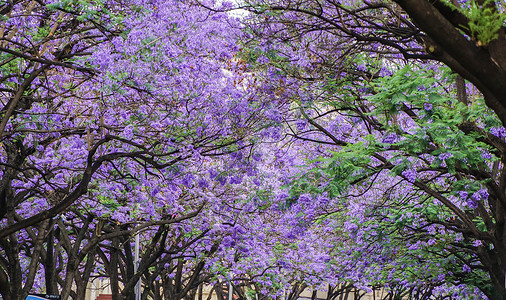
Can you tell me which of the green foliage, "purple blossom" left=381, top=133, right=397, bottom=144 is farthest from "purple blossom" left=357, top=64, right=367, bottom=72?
the green foliage

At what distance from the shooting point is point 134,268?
63.5 feet

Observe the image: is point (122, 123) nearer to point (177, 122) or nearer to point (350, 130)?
point (177, 122)

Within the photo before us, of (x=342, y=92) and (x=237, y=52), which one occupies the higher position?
(x=237, y=52)

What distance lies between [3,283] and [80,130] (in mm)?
2619

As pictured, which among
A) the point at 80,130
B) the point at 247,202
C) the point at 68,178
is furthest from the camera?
the point at 247,202

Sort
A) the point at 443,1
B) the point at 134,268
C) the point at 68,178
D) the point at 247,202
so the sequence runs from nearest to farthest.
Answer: the point at 443,1, the point at 68,178, the point at 247,202, the point at 134,268

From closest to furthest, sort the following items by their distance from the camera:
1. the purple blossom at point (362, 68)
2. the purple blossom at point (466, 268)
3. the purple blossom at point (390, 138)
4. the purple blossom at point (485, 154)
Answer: the purple blossom at point (390, 138), the purple blossom at point (485, 154), the purple blossom at point (362, 68), the purple blossom at point (466, 268)

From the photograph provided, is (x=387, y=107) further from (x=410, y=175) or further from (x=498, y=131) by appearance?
(x=498, y=131)

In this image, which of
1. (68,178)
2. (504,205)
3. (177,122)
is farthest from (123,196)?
(504,205)

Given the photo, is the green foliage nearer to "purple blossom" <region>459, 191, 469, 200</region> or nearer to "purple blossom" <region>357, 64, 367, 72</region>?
"purple blossom" <region>459, 191, 469, 200</region>

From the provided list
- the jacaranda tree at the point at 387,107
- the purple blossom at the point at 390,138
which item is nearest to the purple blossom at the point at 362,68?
the jacaranda tree at the point at 387,107

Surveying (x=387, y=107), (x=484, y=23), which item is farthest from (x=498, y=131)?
(x=484, y=23)

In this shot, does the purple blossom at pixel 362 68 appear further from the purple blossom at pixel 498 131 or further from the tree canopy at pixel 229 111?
the purple blossom at pixel 498 131

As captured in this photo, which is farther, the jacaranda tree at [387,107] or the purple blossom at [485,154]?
the purple blossom at [485,154]
